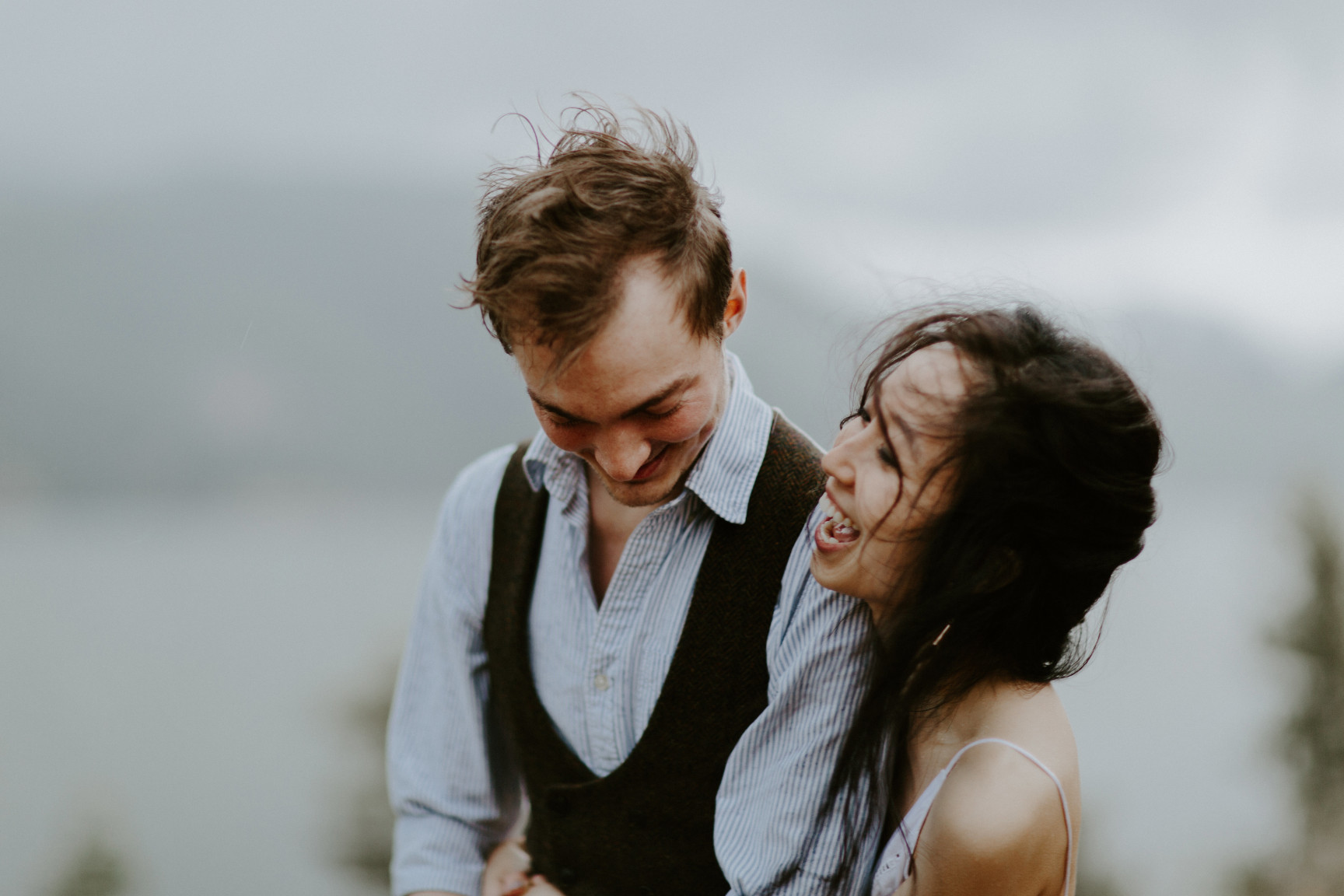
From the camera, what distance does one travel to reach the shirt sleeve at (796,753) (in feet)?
3.80

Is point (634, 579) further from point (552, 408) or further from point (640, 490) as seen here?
point (552, 408)

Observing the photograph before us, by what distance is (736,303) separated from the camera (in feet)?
4.34

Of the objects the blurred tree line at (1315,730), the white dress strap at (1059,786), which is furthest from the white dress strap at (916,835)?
the blurred tree line at (1315,730)

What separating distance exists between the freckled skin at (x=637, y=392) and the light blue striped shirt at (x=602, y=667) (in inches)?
2.4

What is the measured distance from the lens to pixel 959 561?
3.66ft

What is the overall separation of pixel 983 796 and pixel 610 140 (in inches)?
37.4

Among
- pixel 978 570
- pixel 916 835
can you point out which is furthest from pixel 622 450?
pixel 916 835

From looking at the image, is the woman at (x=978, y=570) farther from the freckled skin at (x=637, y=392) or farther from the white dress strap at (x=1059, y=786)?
the freckled skin at (x=637, y=392)

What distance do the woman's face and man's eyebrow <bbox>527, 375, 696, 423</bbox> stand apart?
0.69ft

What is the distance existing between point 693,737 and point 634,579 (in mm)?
232

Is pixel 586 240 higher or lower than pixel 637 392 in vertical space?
higher

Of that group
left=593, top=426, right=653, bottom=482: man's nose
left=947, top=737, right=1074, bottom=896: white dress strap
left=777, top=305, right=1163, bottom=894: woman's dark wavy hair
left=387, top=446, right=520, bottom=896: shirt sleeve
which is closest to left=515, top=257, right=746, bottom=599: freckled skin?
left=593, top=426, right=653, bottom=482: man's nose

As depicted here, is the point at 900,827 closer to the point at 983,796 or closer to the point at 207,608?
the point at 983,796

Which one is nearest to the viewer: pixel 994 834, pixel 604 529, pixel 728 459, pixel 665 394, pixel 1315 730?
pixel 994 834
